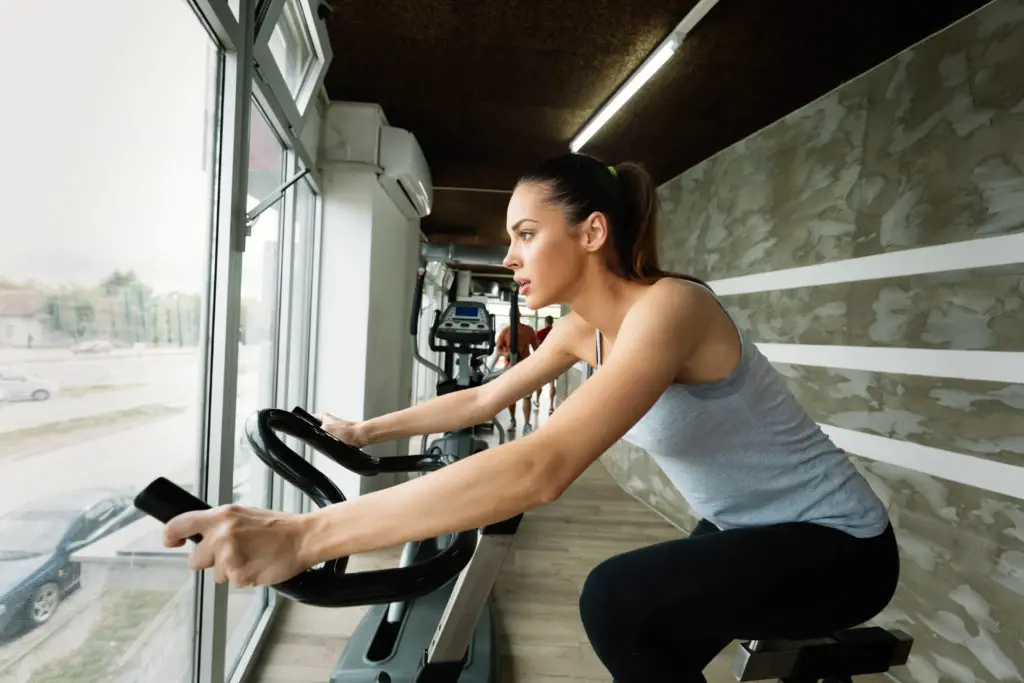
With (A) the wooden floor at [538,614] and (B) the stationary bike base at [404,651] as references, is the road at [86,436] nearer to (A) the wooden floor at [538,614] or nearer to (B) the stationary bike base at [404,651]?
(B) the stationary bike base at [404,651]

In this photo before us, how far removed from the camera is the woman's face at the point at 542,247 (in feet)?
3.42

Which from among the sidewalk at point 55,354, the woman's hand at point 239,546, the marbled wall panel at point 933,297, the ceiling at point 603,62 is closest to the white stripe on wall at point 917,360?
the marbled wall panel at point 933,297

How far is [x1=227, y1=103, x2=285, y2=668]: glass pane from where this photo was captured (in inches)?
80.7

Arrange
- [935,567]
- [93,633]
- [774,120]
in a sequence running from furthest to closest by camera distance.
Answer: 1. [774,120]
2. [935,567]
3. [93,633]

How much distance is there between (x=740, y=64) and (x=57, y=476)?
9.91ft

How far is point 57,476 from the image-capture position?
1.01 metres

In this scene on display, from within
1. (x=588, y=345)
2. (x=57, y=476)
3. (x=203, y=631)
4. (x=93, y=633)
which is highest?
(x=588, y=345)

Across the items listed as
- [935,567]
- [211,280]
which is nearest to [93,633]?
[211,280]

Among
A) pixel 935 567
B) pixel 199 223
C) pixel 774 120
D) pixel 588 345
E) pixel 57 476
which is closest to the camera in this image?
pixel 57 476

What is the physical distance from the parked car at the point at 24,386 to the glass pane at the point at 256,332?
0.97m

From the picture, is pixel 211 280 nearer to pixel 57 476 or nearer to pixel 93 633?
pixel 57 476

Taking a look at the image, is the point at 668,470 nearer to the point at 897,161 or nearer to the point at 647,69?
the point at 897,161

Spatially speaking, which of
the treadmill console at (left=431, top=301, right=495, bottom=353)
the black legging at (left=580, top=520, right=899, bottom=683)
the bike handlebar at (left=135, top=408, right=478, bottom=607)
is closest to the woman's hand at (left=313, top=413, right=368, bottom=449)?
the bike handlebar at (left=135, top=408, right=478, bottom=607)

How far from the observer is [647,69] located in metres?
2.63
